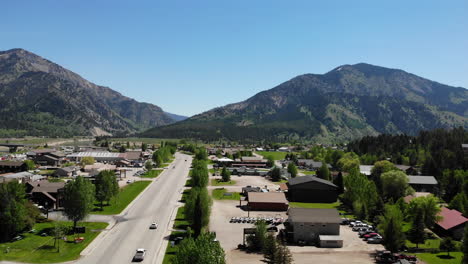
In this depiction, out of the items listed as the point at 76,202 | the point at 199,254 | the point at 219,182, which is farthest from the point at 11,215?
the point at 219,182

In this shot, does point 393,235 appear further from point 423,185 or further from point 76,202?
point 423,185

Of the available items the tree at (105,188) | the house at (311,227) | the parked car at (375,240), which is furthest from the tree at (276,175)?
the parked car at (375,240)

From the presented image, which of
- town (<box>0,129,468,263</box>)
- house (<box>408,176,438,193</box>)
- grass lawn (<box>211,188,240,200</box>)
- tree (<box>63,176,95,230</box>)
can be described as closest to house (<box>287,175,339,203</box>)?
town (<box>0,129,468,263</box>)

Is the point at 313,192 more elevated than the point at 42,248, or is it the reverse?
the point at 313,192

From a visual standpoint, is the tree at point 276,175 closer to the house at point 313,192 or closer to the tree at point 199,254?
the house at point 313,192

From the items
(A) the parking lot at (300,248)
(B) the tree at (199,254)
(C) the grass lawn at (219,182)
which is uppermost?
(B) the tree at (199,254)

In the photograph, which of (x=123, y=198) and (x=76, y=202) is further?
(x=123, y=198)

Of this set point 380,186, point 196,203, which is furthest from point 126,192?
point 380,186
